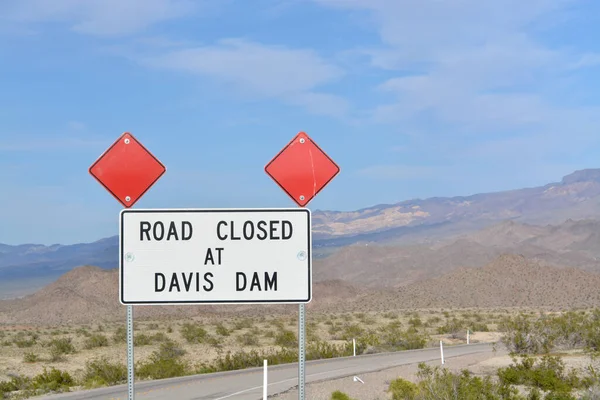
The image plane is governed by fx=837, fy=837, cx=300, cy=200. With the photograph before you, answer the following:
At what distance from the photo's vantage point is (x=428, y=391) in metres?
15.4

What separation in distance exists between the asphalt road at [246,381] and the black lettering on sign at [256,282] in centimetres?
1227

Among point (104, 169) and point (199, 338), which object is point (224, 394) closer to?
point (104, 169)

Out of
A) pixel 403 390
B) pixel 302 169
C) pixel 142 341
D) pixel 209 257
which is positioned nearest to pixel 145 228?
pixel 209 257

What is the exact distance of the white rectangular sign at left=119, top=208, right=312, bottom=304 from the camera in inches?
320

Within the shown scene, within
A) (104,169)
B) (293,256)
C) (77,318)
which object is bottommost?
(77,318)

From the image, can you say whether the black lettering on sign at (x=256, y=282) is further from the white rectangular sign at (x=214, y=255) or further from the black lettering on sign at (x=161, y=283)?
the black lettering on sign at (x=161, y=283)

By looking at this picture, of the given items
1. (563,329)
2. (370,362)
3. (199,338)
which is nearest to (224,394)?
(370,362)

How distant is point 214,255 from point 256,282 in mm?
491

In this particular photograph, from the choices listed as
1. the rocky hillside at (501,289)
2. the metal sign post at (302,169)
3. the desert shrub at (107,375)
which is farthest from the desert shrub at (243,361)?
the rocky hillside at (501,289)

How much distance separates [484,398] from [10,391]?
15155 millimetres

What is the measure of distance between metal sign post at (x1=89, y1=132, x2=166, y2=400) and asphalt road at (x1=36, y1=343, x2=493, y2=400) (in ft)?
40.6

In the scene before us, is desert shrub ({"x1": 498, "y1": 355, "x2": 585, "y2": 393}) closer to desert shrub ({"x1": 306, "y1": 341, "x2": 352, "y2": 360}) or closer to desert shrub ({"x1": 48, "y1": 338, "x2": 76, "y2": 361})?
desert shrub ({"x1": 306, "y1": 341, "x2": 352, "y2": 360})

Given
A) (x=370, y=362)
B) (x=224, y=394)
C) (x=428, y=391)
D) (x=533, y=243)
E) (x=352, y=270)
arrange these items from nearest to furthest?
(x=428, y=391), (x=224, y=394), (x=370, y=362), (x=352, y=270), (x=533, y=243)

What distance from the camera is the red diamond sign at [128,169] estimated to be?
8.29m
